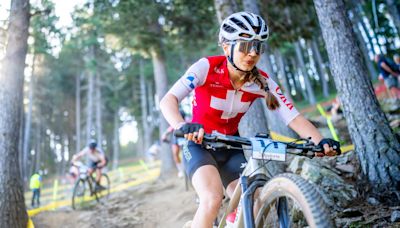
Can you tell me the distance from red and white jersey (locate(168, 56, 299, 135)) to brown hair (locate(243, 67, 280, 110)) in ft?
0.22

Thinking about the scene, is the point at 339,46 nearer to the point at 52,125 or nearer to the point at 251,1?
the point at 251,1

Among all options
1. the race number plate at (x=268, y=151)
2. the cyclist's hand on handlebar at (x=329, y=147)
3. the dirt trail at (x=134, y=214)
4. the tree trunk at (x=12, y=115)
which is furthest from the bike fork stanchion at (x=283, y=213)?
the tree trunk at (x=12, y=115)

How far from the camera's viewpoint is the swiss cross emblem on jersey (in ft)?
12.0

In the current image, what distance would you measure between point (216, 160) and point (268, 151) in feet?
3.21

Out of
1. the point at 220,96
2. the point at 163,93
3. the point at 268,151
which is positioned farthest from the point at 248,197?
the point at 163,93

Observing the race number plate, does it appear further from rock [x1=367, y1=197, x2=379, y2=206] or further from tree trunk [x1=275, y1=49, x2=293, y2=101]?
tree trunk [x1=275, y1=49, x2=293, y2=101]

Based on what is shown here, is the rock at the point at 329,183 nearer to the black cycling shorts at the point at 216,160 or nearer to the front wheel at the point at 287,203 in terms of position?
the black cycling shorts at the point at 216,160

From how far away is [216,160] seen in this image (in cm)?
367

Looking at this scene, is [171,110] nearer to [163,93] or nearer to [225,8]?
[225,8]

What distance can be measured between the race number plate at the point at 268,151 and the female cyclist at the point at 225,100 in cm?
43

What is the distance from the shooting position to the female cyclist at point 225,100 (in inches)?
126

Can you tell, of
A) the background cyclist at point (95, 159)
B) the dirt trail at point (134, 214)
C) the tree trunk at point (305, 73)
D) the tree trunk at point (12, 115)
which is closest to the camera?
the tree trunk at point (12, 115)

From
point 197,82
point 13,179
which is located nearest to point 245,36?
point 197,82

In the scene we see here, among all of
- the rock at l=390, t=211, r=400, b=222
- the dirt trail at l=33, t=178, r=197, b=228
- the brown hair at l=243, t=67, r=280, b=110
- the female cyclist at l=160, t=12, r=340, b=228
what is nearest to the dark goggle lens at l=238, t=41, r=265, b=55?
the female cyclist at l=160, t=12, r=340, b=228
